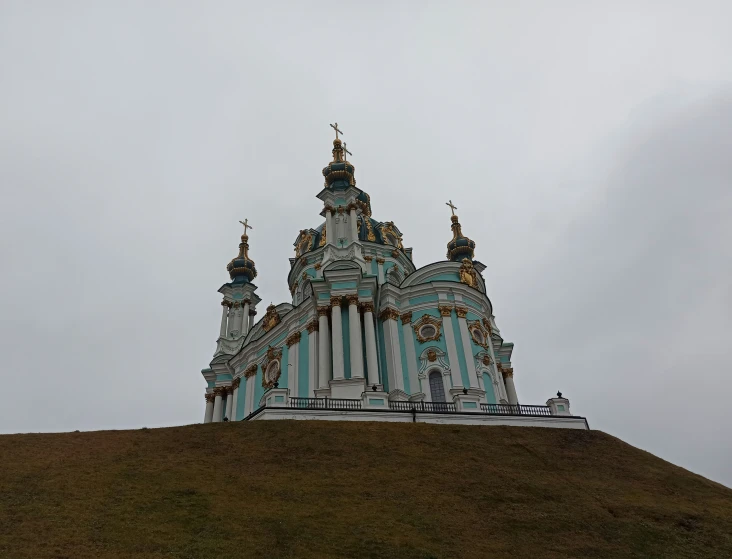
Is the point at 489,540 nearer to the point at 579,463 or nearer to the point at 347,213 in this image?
the point at 579,463

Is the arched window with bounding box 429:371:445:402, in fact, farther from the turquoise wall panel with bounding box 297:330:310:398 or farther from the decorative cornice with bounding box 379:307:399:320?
the turquoise wall panel with bounding box 297:330:310:398

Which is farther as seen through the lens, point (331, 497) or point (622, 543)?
point (331, 497)

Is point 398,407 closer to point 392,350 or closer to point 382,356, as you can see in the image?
point 392,350

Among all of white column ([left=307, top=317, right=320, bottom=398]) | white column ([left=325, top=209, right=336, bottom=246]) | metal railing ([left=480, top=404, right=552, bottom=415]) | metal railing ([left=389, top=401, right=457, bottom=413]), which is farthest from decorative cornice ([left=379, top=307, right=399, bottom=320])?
metal railing ([left=480, top=404, right=552, bottom=415])

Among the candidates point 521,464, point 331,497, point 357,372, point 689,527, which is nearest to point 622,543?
point 689,527

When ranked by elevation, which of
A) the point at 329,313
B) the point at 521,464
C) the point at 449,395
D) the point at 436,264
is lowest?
the point at 521,464

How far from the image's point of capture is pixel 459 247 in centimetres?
4219

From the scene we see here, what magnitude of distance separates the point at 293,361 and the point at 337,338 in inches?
175

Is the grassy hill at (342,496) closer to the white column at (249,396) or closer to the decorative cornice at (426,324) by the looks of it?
the decorative cornice at (426,324)

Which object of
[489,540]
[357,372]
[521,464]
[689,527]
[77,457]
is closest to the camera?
[489,540]

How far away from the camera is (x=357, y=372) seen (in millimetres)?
27281

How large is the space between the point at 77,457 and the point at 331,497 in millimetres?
6997

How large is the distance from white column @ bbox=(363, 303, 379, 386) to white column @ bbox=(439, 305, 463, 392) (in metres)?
3.69

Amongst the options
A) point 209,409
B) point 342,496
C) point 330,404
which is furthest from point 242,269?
point 342,496
